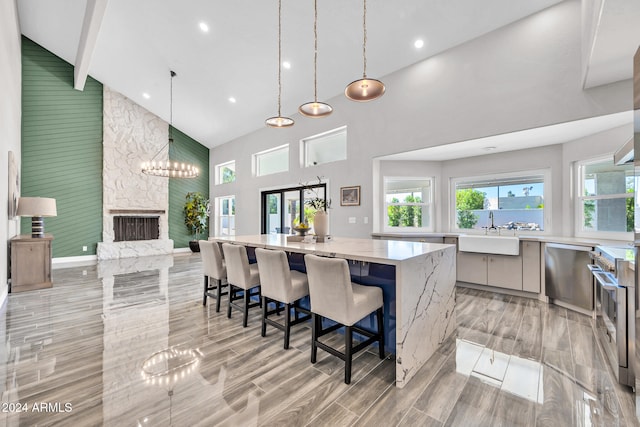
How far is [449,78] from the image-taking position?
4.16 meters

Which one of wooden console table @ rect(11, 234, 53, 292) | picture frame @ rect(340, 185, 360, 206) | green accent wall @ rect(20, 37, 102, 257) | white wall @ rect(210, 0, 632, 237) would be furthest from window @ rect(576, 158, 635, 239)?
green accent wall @ rect(20, 37, 102, 257)

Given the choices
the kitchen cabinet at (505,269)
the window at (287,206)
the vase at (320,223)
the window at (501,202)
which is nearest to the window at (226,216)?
the window at (287,206)

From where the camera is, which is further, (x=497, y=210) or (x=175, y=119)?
(x=175, y=119)

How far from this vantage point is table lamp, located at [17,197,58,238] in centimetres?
463

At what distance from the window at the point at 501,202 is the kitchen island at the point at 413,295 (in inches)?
101

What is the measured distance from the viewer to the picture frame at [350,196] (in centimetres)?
535

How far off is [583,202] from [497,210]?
1.07 meters

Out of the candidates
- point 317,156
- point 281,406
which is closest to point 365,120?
point 317,156

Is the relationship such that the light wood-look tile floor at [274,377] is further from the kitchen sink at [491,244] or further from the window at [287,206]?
the window at [287,206]

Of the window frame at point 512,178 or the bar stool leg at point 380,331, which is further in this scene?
the window frame at point 512,178

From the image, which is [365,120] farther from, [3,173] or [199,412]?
[3,173]

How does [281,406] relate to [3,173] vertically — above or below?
below

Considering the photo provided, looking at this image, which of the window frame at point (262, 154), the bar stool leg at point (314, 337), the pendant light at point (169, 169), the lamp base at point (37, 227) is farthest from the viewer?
the window frame at point (262, 154)

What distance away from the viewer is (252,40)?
471cm
